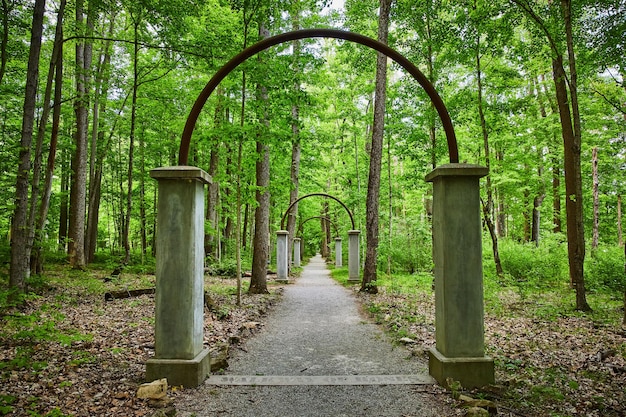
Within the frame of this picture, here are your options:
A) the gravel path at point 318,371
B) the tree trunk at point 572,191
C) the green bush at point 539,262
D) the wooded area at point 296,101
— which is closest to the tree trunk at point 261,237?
the wooded area at point 296,101

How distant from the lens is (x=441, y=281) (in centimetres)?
407

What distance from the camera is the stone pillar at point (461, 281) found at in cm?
392

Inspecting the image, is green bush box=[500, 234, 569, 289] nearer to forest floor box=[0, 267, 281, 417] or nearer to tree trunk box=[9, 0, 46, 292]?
forest floor box=[0, 267, 281, 417]

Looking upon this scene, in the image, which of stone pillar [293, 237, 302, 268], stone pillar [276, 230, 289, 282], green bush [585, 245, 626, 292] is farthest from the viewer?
stone pillar [293, 237, 302, 268]

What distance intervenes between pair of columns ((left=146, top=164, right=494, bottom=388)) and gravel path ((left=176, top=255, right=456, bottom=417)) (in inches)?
15.8

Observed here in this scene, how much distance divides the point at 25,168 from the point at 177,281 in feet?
14.7

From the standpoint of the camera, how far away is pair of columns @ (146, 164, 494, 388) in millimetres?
3924

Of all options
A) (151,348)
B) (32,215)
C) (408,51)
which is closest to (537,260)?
(408,51)

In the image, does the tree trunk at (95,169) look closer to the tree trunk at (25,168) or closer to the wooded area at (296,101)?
the wooded area at (296,101)

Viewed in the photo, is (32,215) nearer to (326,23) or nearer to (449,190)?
(449,190)

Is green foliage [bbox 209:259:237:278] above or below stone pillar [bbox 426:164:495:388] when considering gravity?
below

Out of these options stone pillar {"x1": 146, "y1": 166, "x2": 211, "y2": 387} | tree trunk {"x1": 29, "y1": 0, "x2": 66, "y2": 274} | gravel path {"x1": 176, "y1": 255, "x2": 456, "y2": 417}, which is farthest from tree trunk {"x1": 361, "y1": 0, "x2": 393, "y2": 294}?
tree trunk {"x1": 29, "y1": 0, "x2": 66, "y2": 274}

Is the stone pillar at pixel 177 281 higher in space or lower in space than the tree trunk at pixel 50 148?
lower

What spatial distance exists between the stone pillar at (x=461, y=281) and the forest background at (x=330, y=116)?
4.71 metres
